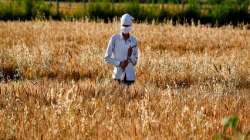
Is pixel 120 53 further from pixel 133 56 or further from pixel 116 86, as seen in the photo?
pixel 116 86

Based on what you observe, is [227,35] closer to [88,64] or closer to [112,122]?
[88,64]

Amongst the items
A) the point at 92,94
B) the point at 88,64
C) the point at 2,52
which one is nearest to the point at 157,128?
the point at 92,94

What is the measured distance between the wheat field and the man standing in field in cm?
30

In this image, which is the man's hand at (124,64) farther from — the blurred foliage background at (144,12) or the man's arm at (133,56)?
the blurred foliage background at (144,12)

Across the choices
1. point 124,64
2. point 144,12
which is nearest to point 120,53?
point 124,64

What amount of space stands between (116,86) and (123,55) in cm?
69

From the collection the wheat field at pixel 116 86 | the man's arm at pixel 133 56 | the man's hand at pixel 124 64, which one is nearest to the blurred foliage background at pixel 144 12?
the wheat field at pixel 116 86

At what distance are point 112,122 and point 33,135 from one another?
702 mm

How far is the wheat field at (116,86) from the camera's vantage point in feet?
16.6

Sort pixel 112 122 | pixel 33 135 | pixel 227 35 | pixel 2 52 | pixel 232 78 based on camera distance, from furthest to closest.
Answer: pixel 227 35 < pixel 2 52 < pixel 232 78 < pixel 112 122 < pixel 33 135

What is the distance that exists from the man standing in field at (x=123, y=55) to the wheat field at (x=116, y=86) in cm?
30

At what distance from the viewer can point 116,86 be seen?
7598 millimetres

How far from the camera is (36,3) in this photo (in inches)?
1125

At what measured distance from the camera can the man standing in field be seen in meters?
8.10
